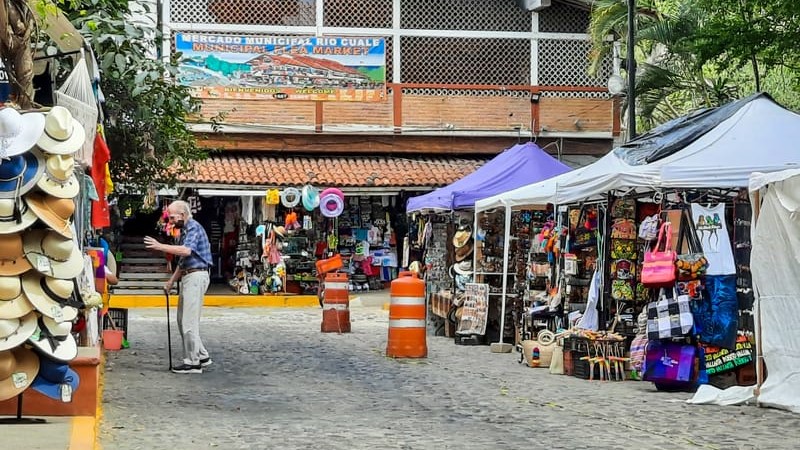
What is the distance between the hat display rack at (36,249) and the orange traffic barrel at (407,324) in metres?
6.66

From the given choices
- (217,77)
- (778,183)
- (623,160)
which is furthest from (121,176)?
(217,77)

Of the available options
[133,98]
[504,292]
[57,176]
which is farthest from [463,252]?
[57,176]

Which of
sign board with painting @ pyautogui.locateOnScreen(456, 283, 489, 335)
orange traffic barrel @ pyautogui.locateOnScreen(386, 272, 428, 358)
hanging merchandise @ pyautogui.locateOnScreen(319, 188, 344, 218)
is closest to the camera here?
orange traffic barrel @ pyautogui.locateOnScreen(386, 272, 428, 358)

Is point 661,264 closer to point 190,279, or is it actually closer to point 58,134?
point 190,279

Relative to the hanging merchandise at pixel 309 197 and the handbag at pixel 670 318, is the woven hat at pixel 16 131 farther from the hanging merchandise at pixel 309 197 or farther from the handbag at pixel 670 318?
the hanging merchandise at pixel 309 197

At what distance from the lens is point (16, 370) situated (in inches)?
325

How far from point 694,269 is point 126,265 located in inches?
761

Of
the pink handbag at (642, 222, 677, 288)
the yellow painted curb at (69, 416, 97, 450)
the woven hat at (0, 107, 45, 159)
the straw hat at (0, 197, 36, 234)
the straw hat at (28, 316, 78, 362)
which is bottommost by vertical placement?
the yellow painted curb at (69, 416, 97, 450)

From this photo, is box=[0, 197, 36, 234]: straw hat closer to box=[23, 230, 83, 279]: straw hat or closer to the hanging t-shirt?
box=[23, 230, 83, 279]: straw hat

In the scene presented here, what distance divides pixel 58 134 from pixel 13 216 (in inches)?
24.8

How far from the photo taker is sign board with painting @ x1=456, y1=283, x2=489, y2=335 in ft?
56.9

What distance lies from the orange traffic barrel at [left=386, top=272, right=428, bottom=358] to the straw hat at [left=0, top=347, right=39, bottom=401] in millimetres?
6843

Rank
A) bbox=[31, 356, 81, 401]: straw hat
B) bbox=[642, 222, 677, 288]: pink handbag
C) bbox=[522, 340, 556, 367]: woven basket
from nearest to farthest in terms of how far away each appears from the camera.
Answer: bbox=[31, 356, 81, 401]: straw hat
bbox=[642, 222, 677, 288]: pink handbag
bbox=[522, 340, 556, 367]: woven basket

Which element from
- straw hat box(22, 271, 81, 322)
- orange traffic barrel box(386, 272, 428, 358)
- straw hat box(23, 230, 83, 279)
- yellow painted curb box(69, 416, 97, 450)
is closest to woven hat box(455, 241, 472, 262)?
orange traffic barrel box(386, 272, 428, 358)
